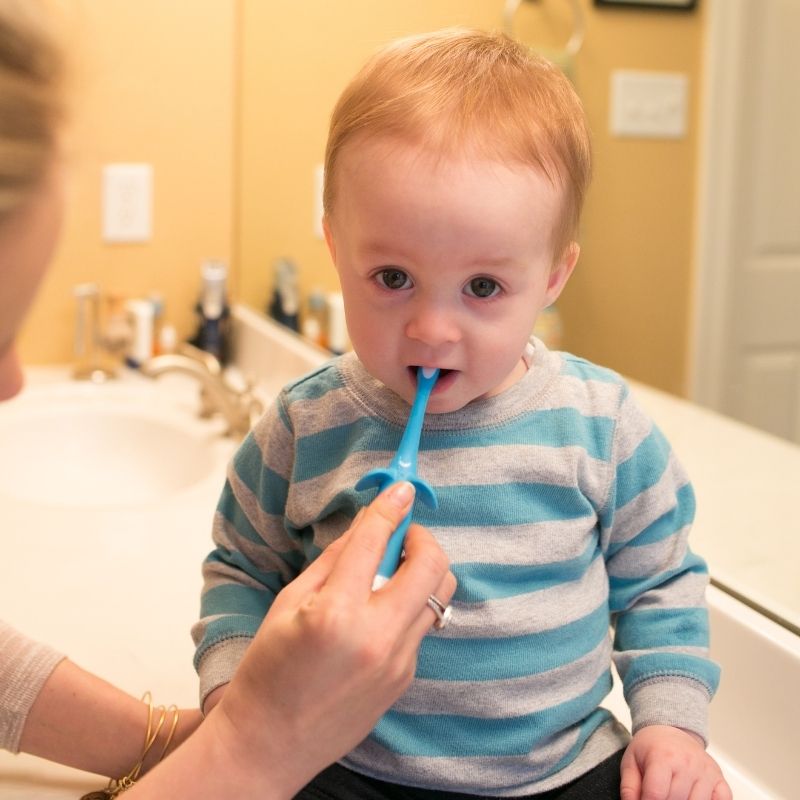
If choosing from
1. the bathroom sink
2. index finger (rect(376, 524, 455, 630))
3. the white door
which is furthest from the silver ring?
the bathroom sink

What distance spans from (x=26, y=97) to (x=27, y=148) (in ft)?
0.08

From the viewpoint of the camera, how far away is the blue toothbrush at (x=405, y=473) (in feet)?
2.16

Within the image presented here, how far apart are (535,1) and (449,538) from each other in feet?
2.35

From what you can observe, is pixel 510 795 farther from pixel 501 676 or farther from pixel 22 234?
pixel 22 234

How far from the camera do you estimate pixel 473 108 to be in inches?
26.9

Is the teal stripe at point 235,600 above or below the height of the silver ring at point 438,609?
below

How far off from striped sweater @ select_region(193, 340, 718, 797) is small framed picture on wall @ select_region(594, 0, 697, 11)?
423mm

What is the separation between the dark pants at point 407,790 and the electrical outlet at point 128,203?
1.34 meters

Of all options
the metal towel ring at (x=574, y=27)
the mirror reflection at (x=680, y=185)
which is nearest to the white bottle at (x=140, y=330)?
the mirror reflection at (x=680, y=185)

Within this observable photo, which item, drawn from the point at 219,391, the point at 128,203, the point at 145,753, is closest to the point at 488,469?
the point at 145,753

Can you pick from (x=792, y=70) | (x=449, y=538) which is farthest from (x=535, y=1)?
(x=449, y=538)

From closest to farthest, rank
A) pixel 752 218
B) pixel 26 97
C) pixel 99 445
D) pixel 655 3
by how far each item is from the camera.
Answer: pixel 26 97
pixel 752 218
pixel 655 3
pixel 99 445

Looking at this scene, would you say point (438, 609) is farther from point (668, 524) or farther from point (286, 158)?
point (286, 158)

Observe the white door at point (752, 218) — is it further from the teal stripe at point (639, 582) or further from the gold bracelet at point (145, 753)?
the gold bracelet at point (145, 753)
